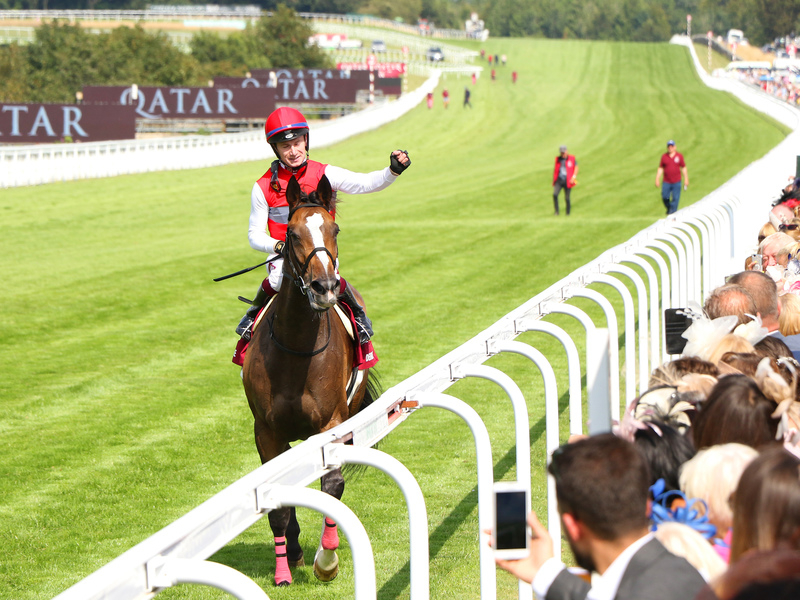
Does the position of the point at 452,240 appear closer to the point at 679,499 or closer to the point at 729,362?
the point at 729,362

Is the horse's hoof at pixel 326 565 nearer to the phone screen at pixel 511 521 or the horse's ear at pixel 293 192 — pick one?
the horse's ear at pixel 293 192

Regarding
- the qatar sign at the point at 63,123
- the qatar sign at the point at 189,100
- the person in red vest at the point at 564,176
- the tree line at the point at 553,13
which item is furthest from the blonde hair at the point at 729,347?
the tree line at the point at 553,13

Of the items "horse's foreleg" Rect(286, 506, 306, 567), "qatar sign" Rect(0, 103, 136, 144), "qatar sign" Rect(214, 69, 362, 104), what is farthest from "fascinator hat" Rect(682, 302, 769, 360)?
"qatar sign" Rect(214, 69, 362, 104)

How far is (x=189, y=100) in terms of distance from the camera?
111 feet

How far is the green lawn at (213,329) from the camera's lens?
5.64 m

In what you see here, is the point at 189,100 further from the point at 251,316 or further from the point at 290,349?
the point at 290,349

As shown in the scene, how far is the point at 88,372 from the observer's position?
968 cm

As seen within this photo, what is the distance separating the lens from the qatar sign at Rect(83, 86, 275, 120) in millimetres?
33562

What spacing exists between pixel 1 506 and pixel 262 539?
5.36 ft

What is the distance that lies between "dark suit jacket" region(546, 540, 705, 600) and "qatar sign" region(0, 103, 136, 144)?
1038 inches

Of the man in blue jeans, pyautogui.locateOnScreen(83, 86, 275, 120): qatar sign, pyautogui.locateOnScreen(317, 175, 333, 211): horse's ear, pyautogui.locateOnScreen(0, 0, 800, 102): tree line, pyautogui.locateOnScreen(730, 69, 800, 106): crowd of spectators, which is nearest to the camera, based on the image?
pyautogui.locateOnScreen(317, 175, 333, 211): horse's ear

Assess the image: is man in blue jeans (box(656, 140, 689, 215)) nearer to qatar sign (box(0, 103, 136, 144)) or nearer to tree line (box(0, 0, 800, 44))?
qatar sign (box(0, 103, 136, 144))

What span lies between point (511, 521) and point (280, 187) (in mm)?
3169

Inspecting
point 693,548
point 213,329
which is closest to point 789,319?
point 693,548
